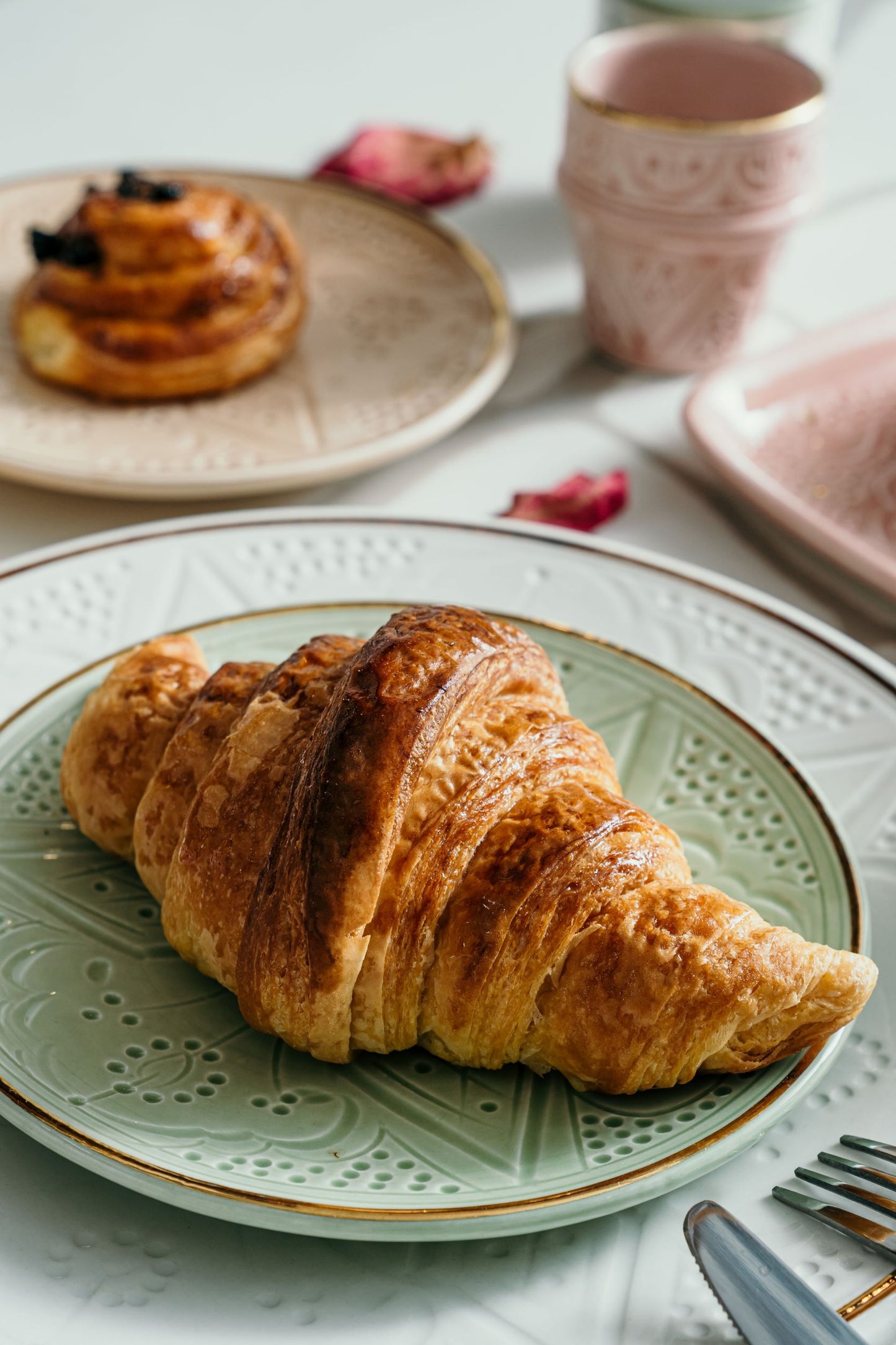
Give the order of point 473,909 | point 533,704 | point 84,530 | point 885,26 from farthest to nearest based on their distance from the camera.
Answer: point 885,26
point 84,530
point 533,704
point 473,909

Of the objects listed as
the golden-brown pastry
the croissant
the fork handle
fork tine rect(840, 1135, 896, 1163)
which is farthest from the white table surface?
the fork handle

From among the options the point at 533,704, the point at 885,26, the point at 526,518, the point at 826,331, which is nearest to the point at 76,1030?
the point at 533,704

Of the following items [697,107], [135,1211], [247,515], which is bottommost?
[135,1211]

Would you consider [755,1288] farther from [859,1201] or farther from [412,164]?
[412,164]

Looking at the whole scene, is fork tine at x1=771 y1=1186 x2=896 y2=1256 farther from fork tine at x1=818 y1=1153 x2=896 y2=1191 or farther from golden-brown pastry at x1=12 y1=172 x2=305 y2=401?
golden-brown pastry at x1=12 y1=172 x2=305 y2=401

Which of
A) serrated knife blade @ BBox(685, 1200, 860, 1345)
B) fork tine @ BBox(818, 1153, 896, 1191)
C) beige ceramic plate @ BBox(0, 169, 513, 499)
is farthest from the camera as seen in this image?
beige ceramic plate @ BBox(0, 169, 513, 499)

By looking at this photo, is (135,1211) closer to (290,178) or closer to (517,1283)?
(517,1283)
